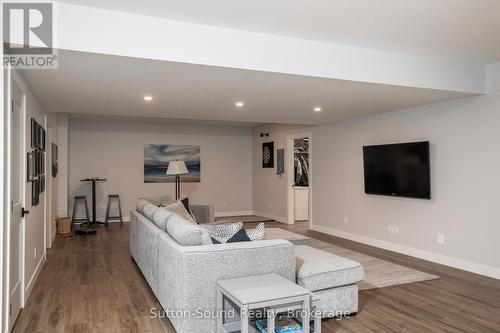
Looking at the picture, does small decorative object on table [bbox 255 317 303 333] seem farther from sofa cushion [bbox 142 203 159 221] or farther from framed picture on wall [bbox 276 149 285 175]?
framed picture on wall [bbox 276 149 285 175]

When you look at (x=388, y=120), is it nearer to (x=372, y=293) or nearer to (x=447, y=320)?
(x=372, y=293)

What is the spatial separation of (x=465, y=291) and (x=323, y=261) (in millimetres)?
1817

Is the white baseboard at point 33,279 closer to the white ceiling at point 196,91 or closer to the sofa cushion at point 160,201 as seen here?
the sofa cushion at point 160,201

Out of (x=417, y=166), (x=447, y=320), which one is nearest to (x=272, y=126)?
(x=417, y=166)

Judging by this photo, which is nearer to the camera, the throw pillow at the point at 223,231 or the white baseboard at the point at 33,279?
the throw pillow at the point at 223,231

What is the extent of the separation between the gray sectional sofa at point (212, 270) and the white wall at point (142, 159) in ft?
19.5

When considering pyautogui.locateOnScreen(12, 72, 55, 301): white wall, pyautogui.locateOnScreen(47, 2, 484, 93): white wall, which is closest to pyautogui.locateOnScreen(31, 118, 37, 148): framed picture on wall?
pyautogui.locateOnScreen(12, 72, 55, 301): white wall

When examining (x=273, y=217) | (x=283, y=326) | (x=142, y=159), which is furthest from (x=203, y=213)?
(x=283, y=326)

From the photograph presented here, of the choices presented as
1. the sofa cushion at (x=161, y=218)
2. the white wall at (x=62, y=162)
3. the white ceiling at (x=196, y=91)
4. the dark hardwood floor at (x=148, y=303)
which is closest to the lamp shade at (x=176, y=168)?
the white ceiling at (x=196, y=91)

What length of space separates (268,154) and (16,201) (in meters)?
6.88

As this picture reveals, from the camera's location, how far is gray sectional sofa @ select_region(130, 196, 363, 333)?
2.75 metres

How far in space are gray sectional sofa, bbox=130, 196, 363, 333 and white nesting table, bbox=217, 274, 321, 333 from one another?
13cm

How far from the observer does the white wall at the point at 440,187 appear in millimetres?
4586

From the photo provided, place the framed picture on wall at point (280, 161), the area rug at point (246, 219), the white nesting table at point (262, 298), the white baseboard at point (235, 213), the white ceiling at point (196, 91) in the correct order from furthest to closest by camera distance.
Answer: the white baseboard at point (235, 213), the area rug at point (246, 219), the framed picture on wall at point (280, 161), the white ceiling at point (196, 91), the white nesting table at point (262, 298)
